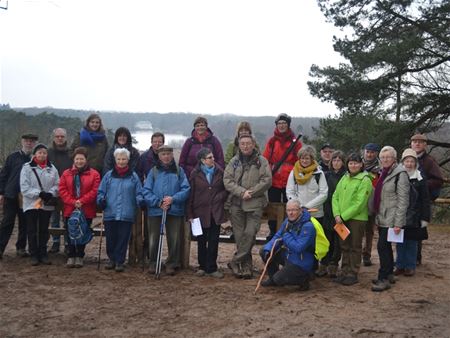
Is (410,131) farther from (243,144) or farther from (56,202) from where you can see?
(56,202)

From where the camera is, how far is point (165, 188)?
684 cm

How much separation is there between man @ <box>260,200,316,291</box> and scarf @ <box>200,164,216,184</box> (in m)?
1.36

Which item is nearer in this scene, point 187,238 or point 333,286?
point 333,286

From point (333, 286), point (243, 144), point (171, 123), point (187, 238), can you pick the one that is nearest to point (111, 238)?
point (187, 238)

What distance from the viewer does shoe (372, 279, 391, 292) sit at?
5980 mm

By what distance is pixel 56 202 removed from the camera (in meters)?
7.49

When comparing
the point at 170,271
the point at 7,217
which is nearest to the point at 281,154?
the point at 170,271

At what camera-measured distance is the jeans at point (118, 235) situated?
7012 millimetres

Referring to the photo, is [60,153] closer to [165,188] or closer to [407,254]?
[165,188]

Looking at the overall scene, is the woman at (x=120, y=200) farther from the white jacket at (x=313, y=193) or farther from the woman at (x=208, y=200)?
the white jacket at (x=313, y=193)

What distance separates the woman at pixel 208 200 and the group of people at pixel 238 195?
1 cm

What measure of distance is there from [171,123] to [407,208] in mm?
91376

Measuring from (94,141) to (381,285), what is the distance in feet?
16.3

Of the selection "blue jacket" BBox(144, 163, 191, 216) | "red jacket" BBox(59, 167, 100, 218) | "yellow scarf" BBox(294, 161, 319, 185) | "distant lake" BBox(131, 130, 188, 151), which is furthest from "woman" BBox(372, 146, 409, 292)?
"red jacket" BBox(59, 167, 100, 218)
